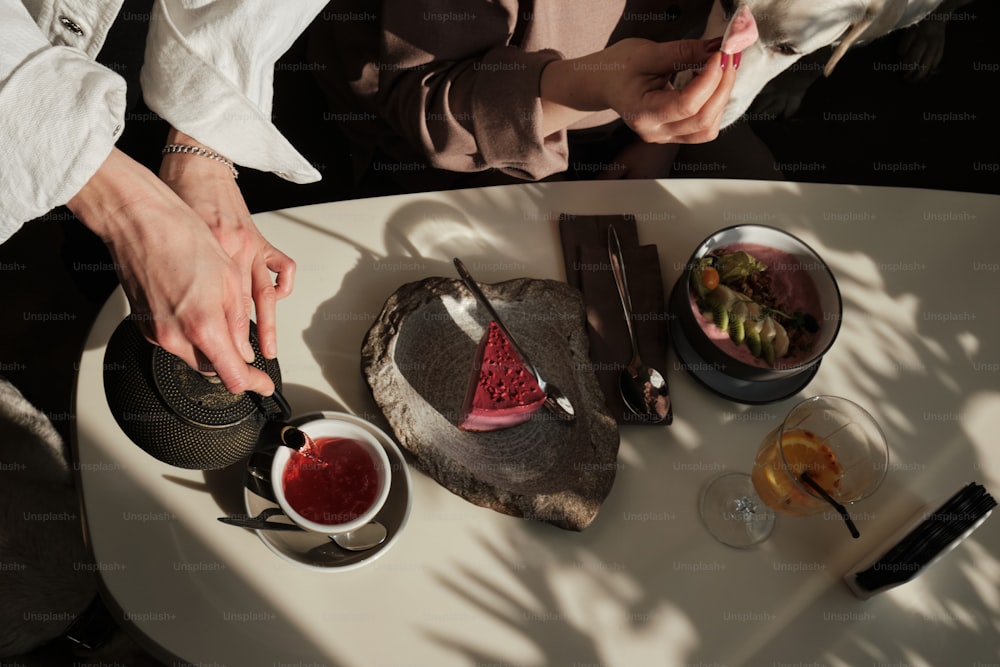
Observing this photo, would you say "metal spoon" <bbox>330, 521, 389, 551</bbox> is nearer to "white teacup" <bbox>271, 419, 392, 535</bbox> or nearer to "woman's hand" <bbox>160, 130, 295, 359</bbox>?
"white teacup" <bbox>271, 419, 392, 535</bbox>

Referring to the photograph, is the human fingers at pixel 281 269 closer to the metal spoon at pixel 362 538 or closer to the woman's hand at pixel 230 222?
the woman's hand at pixel 230 222

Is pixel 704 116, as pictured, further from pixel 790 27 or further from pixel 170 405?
pixel 170 405

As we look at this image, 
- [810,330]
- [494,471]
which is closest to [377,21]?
[494,471]

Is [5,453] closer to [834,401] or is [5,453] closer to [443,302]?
[443,302]

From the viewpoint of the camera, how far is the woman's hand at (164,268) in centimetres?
87

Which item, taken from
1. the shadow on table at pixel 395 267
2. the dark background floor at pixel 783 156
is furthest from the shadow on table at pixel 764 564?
the dark background floor at pixel 783 156

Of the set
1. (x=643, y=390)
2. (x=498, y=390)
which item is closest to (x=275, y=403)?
(x=498, y=390)

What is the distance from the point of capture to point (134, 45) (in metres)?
1.38

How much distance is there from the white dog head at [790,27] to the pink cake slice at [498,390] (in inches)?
21.8

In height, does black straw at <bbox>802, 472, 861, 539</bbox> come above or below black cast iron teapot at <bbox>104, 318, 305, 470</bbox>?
below

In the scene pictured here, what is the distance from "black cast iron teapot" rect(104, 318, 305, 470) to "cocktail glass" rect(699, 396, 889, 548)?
27.9 inches

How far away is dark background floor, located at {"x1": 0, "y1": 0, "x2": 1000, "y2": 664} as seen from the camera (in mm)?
1856

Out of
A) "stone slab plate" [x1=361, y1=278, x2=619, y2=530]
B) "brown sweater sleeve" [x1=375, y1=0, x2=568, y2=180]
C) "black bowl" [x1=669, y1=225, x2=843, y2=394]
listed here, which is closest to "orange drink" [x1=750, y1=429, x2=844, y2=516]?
"black bowl" [x1=669, y1=225, x2=843, y2=394]

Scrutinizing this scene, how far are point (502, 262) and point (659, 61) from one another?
0.40 metres
